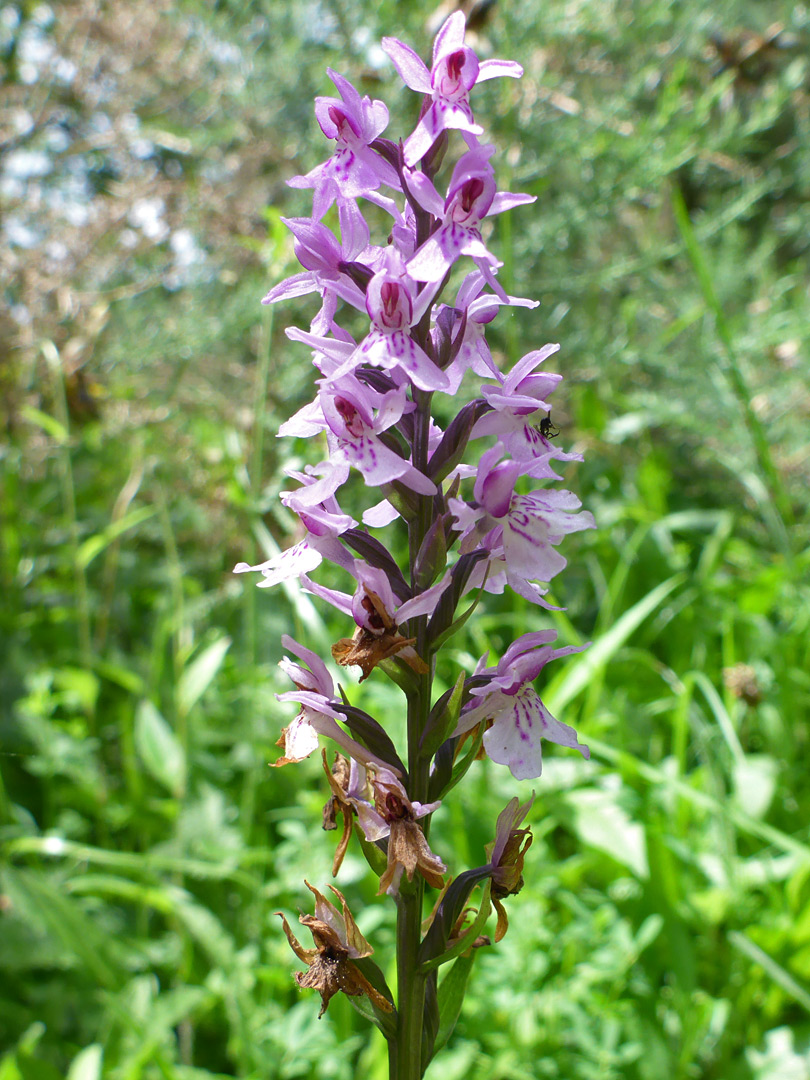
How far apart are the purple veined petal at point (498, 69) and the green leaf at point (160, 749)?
1.79 metres

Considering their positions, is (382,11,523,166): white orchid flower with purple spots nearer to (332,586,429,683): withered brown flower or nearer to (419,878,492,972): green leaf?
(332,586,429,683): withered brown flower

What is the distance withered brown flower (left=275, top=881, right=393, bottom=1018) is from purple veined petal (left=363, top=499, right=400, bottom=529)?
39 cm

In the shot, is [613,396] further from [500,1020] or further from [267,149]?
[500,1020]

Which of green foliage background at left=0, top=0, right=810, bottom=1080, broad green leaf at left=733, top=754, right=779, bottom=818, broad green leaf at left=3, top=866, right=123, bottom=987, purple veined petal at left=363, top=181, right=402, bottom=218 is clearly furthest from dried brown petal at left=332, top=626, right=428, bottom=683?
broad green leaf at left=733, top=754, right=779, bottom=818

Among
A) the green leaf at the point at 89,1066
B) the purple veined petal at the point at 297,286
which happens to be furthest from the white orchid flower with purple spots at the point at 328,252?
the green leaf at the point at 89,1066

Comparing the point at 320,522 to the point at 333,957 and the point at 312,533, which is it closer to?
the point at 312,533

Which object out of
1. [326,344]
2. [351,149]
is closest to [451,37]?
[351,149]

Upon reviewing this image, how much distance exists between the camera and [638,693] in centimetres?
279

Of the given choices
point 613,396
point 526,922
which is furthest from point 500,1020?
point 613,396

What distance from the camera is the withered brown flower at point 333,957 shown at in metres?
0.81

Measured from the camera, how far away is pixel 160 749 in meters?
2.28

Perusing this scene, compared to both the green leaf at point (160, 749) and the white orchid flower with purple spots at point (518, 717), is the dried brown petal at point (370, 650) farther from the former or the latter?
the green leaf at point (160, 749)

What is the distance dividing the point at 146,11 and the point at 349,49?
4.81 ft

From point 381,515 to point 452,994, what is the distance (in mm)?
538
